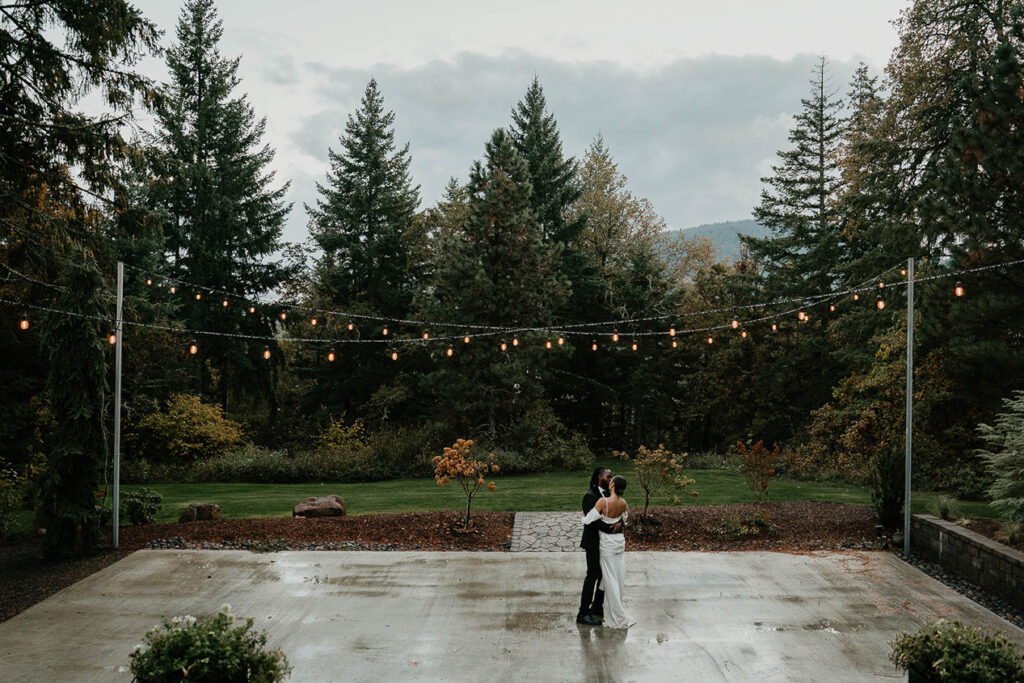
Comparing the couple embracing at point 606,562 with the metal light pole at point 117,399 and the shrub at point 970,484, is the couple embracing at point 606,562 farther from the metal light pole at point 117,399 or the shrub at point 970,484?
the shrub at point 970,484

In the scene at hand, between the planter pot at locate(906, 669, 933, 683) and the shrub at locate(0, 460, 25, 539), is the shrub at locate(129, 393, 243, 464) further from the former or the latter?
the planter pot at locate(906, 669, 933, 683)

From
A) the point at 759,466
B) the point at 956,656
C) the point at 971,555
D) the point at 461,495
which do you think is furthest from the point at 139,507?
the point at 971,555

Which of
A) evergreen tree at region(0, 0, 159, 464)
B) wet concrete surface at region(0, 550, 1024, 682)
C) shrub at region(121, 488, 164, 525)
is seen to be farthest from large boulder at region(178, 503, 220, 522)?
evergreen tree at region(0, 0, 159, 464)

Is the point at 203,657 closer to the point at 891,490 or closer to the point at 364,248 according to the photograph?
the point at 891,490

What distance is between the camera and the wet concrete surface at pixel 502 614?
20.7 feet

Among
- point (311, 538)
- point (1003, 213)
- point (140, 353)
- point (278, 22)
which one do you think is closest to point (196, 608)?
point (311, 538)

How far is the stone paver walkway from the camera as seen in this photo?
10922 millimetres

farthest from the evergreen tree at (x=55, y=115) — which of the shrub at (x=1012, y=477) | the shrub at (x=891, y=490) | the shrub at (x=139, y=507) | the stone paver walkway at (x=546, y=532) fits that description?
the shrub at (x=1012, y=477)

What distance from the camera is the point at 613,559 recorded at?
7391mm

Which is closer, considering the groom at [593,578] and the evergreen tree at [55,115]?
the groom at [593,578]

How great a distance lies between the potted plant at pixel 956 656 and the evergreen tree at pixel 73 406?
10055 mm

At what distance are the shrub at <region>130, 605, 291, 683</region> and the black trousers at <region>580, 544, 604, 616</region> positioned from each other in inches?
146

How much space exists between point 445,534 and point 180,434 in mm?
14040

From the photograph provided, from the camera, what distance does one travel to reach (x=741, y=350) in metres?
27.6
